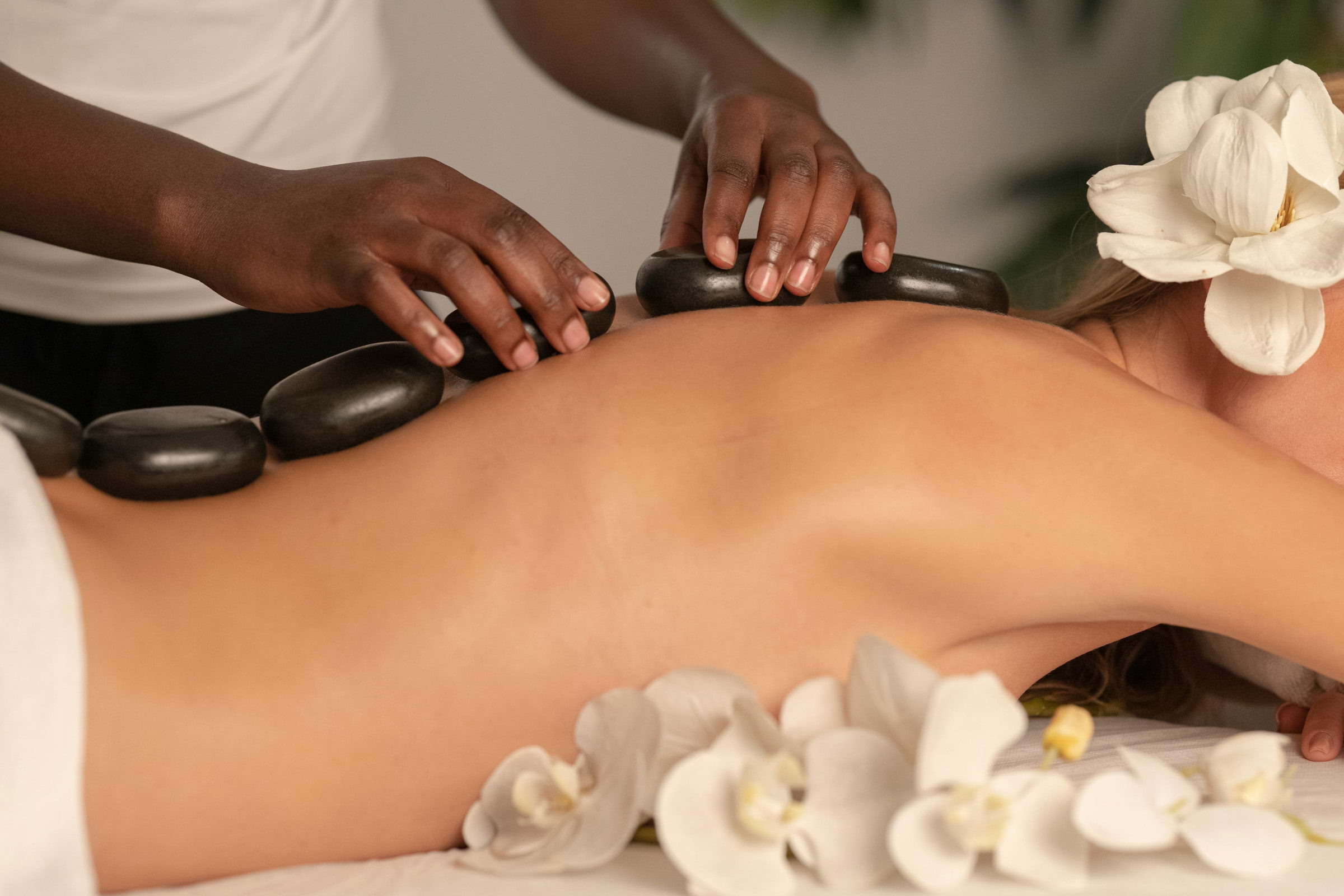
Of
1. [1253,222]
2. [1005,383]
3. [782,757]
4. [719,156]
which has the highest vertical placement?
[719,156]

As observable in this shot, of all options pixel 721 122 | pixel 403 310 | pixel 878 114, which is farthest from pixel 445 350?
pixel 878 114

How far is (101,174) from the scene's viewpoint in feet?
3.37

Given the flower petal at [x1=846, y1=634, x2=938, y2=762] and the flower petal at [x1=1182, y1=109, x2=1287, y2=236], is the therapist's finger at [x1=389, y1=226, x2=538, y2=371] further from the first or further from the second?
the flower petal at [x1=1182, y1=109, x2=1287, y2=236]

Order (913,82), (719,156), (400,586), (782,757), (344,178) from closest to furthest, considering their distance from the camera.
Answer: (782,757) < (400,586) < (344,178) < (719,156) < (913,82)

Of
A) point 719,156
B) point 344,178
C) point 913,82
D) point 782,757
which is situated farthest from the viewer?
point 913,82

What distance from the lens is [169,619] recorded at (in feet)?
2.62

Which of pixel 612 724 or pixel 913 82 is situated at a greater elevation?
pixel 913 82

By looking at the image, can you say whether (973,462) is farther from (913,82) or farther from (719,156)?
(913,82)

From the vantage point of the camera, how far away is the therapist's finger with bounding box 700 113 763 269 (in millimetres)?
1087

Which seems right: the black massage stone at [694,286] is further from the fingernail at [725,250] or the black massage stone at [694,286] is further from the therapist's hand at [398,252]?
the therapist's hand at [398,252]

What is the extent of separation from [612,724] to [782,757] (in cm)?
15

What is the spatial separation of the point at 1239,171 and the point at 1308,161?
0.08 m

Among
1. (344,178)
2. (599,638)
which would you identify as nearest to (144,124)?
(344,178)

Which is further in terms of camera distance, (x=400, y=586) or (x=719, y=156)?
(x=719, y=156)
